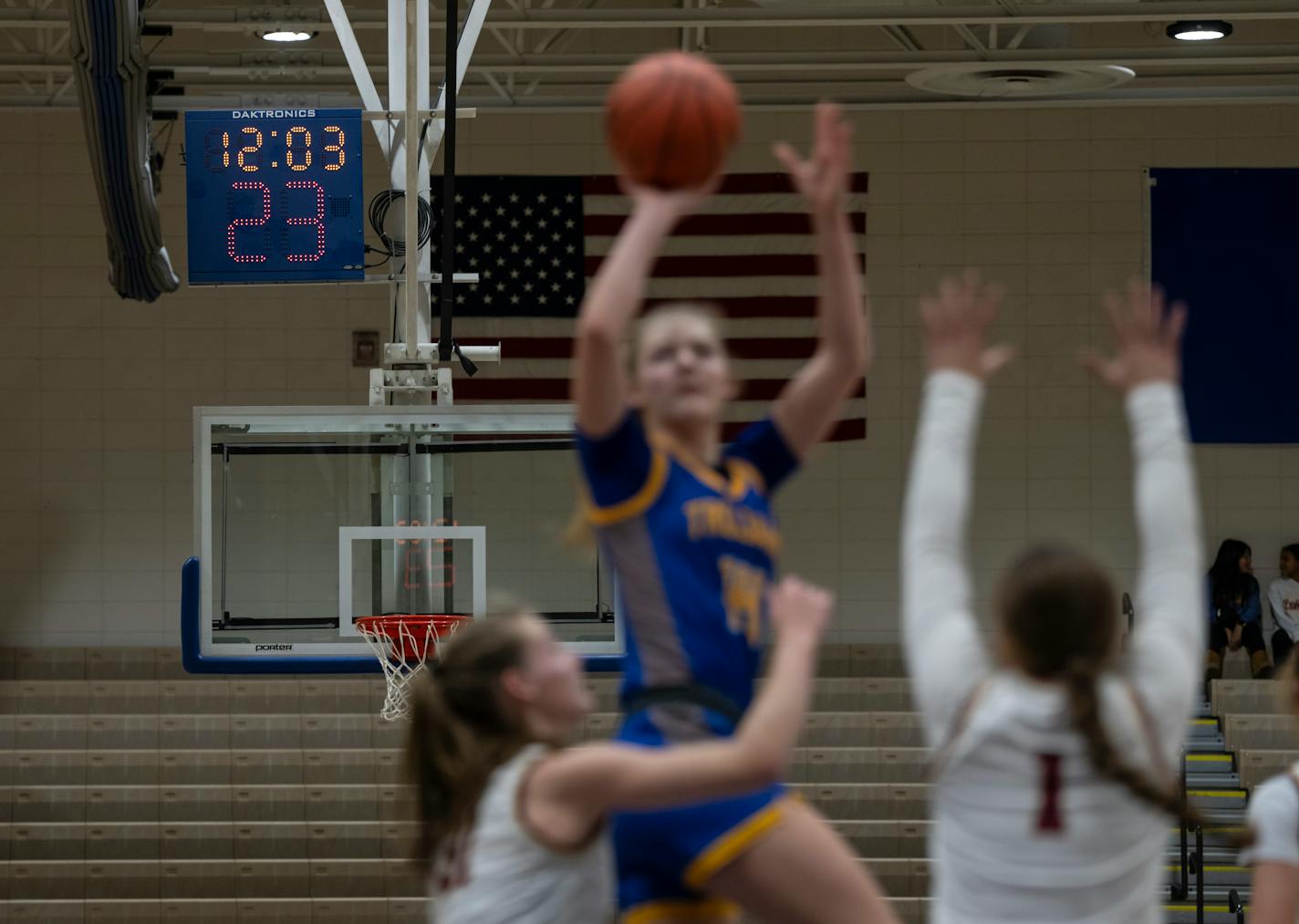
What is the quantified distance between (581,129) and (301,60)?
2.45 meters

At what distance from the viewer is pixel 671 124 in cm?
288

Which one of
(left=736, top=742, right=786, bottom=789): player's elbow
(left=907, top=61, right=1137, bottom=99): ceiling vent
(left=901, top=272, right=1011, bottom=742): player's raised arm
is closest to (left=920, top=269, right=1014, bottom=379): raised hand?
(left=901, top=272, right=1011, bottom=742): player's raised arm

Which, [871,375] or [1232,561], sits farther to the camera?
[871,375]

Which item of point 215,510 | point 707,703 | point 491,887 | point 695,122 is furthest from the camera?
point 215,510

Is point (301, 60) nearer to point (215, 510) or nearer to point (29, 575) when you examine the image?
point (29, 575)

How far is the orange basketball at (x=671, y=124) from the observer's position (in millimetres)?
2865

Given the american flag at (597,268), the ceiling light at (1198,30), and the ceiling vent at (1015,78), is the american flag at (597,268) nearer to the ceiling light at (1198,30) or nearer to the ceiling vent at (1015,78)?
the ceiling vent at (1015,78)

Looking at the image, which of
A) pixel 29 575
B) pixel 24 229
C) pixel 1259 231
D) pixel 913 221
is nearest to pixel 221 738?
pixel 29 575

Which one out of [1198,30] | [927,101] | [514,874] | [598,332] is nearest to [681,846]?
[514,874]

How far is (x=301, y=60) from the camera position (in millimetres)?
13984

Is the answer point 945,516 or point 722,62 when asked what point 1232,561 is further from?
point 945,516

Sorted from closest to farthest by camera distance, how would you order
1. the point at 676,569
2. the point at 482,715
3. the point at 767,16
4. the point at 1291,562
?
the point at 482,715
the point at 676,569
the point at 767,16
the point at 1291,562

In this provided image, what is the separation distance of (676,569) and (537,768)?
411mm

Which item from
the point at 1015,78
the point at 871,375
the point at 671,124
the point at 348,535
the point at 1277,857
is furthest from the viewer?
the point at 871,375
